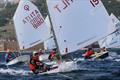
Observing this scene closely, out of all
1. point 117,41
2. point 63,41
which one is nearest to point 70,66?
point 63,41

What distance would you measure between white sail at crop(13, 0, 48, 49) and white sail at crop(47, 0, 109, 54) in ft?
56.1

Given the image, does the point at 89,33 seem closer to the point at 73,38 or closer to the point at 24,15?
the point at 73,38

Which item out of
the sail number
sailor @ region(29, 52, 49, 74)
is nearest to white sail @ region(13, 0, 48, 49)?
sailor @ region(29, 52, 49, 74)

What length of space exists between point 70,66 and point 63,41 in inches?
146

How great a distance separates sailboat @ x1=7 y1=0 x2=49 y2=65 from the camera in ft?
191

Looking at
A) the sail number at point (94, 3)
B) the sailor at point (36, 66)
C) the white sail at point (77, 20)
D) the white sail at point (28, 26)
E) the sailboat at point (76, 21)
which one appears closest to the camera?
the sailboat at point (76, 21)

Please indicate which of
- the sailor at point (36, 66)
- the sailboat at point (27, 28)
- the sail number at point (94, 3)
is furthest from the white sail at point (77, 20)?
the sailboat at point (27, 28)

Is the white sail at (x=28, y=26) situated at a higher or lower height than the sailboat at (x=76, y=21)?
higher

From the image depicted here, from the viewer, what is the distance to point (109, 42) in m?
78.4

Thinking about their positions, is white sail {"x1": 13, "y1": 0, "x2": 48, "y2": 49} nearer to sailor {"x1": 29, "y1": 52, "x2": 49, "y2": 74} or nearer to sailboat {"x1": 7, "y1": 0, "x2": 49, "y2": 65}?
sailboat {"x1": 7, "y1": 0, "x2": 49, "y2": 65}

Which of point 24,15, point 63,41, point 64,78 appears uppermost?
point 24,15

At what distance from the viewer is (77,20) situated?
39969 mm

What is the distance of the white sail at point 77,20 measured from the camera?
39.7 metres

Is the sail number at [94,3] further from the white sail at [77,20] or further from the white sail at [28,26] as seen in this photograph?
the white sail at [28,26]
